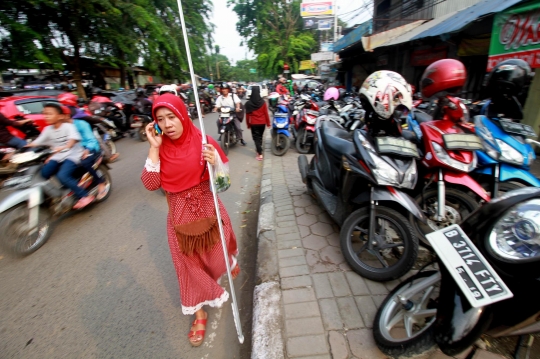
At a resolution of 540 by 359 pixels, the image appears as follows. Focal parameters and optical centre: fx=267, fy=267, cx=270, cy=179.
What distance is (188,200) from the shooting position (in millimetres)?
1749

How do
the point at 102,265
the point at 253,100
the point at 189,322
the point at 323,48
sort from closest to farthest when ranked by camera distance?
the point at 189,322 < the point at 102,265 < the point at 253,100 < the point at 323,48

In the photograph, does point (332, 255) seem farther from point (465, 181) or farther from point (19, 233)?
point (19, 233)

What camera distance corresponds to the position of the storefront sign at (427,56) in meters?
8.14

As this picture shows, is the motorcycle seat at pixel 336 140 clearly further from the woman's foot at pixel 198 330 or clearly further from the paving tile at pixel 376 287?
the woman's foot at pixel 198 330

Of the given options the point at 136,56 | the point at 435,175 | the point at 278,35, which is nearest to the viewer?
the point at 435,175

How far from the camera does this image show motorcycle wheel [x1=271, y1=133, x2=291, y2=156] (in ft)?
19.7

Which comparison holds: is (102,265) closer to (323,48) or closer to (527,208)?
(527,208)

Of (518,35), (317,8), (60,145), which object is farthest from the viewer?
(317,8)

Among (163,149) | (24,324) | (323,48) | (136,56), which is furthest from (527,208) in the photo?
(323,48)

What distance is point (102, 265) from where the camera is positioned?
106 inches

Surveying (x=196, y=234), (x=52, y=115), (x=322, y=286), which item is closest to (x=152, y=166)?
(x=196, y=234)

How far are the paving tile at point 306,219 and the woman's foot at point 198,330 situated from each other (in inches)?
58.8

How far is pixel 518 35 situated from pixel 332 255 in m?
5.01

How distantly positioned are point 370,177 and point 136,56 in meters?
14.6
